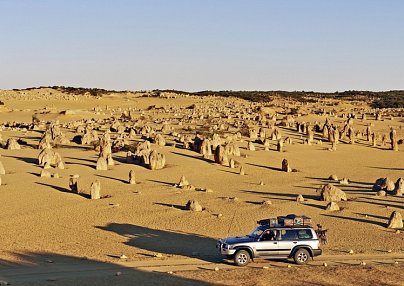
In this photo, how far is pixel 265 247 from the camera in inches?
862

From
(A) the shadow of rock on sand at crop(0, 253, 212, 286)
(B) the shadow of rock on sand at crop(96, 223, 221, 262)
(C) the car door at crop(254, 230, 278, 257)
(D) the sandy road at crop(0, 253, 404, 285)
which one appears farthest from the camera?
(B) the shadow of rock on sand at crop(96, 223, 221, 262)

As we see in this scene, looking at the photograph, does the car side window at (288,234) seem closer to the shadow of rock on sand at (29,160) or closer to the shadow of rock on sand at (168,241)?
the shadow of rock on sand at (168,241)

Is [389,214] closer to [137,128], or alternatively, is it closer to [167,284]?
[167,284]

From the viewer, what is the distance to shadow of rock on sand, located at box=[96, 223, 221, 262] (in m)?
24.0

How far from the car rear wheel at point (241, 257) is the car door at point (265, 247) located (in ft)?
1.34

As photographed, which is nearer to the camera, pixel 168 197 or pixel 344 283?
pixel 344 283

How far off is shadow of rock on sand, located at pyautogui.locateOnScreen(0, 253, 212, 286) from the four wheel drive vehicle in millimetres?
2626

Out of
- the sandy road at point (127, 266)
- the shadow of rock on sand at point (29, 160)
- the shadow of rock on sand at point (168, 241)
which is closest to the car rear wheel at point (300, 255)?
the sandy road at point (127, 266)

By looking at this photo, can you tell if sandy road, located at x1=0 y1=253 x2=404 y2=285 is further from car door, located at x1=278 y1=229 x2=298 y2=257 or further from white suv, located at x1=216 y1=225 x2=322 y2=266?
car door, located at x1=278 y1=229 x2=298 y2=257

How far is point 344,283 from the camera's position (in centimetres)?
1922

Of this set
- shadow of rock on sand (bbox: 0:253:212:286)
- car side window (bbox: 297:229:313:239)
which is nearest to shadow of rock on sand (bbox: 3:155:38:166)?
shadow of rock on sand (bbox: 0:253:212:286)

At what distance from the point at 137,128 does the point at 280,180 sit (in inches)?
948

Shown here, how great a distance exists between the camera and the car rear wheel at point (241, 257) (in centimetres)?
2166

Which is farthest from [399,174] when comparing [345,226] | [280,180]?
[345,226]
